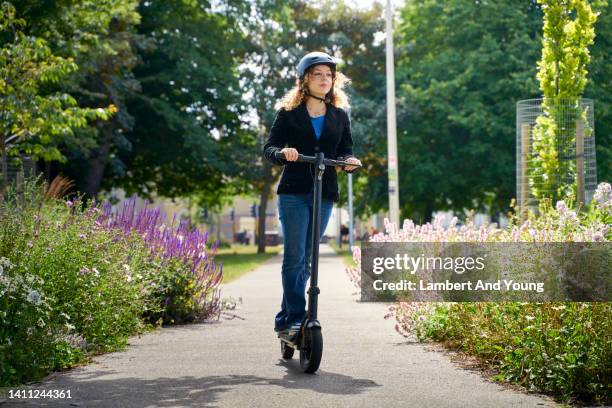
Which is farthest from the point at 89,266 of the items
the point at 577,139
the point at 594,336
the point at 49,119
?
the point at 49,119

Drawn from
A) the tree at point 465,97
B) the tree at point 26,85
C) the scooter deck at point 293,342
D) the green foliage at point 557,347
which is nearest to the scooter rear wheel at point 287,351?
the scooter deck at point 293,342

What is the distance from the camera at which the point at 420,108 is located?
38.7 meters

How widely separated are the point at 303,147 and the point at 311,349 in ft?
4.65

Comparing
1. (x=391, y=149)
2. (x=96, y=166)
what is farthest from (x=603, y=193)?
(x=96, y=166)

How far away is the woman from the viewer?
22.5 ft

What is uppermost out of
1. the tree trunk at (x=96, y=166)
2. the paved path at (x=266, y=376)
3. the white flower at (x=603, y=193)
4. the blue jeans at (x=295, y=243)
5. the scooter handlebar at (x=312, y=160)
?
the tree trunk at (x=96, y=166)

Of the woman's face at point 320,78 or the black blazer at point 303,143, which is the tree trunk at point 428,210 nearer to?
the black blazer at point 303,143

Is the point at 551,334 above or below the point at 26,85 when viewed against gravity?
below

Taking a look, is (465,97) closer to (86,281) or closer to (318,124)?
(86,281)

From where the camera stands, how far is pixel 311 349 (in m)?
6.41

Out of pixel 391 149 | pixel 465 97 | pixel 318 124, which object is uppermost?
pixel 465 97

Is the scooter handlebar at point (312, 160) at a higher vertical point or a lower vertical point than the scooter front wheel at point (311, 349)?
higher

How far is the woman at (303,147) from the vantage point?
6844 mm

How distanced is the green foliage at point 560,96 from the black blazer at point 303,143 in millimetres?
8129
